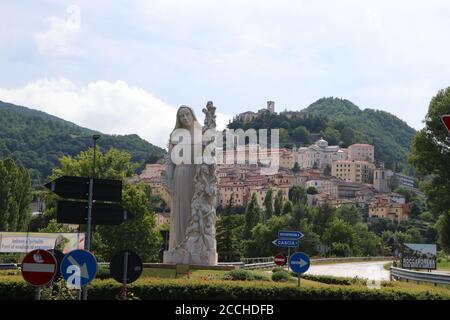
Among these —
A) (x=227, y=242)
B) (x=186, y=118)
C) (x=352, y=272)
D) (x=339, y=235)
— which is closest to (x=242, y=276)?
(x=186, y=118)

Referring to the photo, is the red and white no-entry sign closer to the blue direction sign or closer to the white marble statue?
the blue direction sign

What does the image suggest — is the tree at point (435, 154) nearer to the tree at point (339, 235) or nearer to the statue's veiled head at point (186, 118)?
the statue's veiled head at point (186, 118)

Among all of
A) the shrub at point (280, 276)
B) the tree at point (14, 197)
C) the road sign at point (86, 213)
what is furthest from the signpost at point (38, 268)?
the tree at point (14, 197)

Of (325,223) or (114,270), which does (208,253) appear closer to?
(114,270)

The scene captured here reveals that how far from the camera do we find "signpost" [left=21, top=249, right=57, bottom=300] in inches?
445

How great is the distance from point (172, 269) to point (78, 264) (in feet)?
52.0

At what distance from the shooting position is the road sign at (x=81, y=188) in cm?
1317


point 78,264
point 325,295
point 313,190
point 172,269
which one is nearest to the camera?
point 78,264

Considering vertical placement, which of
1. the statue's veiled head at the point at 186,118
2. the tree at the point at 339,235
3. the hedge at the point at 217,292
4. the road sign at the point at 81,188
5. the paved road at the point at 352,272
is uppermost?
the statue's veiled head at the point at 186,118

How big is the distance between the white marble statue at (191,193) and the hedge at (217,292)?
959 cm

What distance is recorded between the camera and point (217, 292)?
1886 cm

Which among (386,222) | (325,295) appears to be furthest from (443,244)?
(386,222)

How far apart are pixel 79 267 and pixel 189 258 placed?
17.0 m
